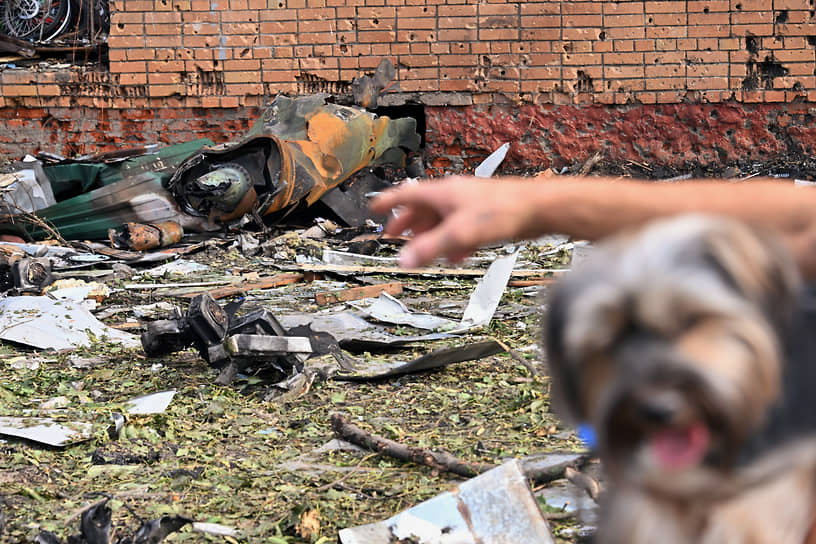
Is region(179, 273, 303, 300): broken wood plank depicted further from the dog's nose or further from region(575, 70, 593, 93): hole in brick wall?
the dog's nose

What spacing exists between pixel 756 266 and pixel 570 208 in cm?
30

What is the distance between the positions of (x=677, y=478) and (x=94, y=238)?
775 centimetres

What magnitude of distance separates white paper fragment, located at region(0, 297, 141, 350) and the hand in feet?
13.3

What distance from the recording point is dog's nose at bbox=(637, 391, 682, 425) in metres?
1.01

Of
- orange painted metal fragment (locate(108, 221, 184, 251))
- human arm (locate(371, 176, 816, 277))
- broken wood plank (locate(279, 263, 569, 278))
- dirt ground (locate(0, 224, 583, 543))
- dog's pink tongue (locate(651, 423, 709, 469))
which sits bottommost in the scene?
dirt ground (locate(0, 224, 583, 543))

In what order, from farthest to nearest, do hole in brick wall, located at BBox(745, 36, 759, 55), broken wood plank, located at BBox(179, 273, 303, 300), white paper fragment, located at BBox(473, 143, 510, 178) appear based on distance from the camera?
1. white paper fragment, located at BBox(473, 143, 510, 178)
2. hole in brick wall, located at BBox(745, 36, 759, 55)
3. broken wood plank, located at BBox(179, 273, 303, 300)

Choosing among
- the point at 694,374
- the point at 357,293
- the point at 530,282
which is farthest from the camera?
the point at 530,282

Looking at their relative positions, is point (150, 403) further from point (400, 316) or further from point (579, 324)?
point (579, 324)

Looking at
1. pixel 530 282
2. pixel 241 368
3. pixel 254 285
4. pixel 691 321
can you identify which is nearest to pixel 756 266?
pixel 691 321

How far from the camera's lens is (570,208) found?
1276 millimetres

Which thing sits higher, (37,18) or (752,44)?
(37,18)

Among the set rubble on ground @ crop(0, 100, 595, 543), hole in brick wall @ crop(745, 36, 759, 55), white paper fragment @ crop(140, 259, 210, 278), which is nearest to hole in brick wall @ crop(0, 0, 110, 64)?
rubble on ground @ crop(0, 100, 595, 543)

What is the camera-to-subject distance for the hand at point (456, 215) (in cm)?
121

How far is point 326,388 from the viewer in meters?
4.17
